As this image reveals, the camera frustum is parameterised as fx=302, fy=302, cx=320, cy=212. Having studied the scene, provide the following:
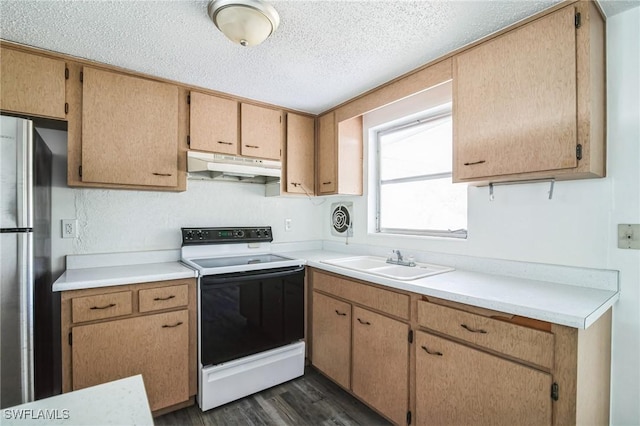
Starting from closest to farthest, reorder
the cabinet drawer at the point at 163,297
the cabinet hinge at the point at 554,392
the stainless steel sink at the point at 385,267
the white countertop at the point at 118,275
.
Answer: the cabinet hinge at the point at 554,392
the white countertop at the point at 118,275
the cabinet drawer at the point at 163,297
the stainless steel sink at the point at 385,267

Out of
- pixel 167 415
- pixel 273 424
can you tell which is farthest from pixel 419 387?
pixel 167 415

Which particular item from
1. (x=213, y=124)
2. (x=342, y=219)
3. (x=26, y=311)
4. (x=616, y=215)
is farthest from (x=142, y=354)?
(x=616, y=215)

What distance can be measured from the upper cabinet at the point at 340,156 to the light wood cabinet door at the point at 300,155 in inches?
3.7

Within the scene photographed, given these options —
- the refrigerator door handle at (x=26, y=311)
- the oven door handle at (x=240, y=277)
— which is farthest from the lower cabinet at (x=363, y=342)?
the refrigerator door handle at (x=26, y=311)

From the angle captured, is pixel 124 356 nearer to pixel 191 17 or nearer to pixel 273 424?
pixel 273 424

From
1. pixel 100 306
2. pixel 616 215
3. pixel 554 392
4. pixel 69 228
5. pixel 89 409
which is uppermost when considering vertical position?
pixel 616 215

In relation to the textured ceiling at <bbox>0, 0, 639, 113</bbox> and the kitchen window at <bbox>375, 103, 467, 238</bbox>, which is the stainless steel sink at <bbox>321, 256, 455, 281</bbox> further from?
the textured ceiling at <bbox>0, 0, 639, 113</bbox>

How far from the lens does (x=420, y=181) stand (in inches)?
95.0

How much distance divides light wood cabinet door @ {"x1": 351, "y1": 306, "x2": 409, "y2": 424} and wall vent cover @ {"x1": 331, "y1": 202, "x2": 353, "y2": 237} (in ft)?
3.36

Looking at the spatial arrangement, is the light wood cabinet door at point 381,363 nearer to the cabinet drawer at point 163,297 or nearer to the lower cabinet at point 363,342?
the lower cabinet at point 363,342

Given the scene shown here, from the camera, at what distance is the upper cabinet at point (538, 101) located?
1321mm

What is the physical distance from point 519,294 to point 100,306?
7.18ft

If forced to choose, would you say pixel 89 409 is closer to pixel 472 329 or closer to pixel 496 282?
pixel 472 329

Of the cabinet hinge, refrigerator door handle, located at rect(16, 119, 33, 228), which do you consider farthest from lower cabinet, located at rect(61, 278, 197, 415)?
the cabinet hinge
